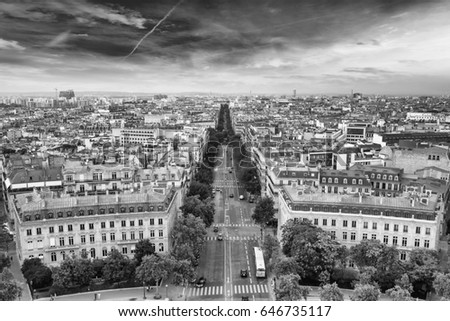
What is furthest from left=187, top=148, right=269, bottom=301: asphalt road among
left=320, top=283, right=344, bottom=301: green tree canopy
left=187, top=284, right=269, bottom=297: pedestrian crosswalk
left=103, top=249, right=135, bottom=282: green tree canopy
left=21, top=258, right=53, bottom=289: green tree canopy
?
left=21, top=258, right=53, bottom=289: green tree canopy

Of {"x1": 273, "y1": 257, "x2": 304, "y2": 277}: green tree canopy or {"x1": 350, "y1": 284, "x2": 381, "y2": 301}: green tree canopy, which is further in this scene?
{"x1": 273, "y1": 257, "x2": 304, "y2": 277}: green tree canopy

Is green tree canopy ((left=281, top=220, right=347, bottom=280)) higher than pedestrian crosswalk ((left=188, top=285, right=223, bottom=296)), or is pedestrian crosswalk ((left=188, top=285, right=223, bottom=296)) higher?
green tree canopy ((left=281, top=220, right=347, bottom=280))

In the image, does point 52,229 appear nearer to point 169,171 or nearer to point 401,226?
point 169,171

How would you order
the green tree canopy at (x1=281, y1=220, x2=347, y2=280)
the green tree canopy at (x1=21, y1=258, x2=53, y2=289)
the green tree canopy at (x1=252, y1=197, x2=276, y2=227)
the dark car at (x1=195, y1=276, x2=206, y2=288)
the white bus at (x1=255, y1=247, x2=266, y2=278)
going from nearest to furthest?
the green tree canopy at (x1=21, y1=258, x2=53, y2=289)
the green tree canopy at (x1=281, y1=220, x2=347, y2=280)
the dark car at (x1=195, y1=276, x2=206, y2=288)
the white bus at (x1=255, y1=247, x2=266, y2=278)
the green tree canopy at (x1=252, y1=197, x2=276, y2=227)

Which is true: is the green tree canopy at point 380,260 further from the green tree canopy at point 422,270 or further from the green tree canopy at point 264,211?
the green tree canopy at point 264,211

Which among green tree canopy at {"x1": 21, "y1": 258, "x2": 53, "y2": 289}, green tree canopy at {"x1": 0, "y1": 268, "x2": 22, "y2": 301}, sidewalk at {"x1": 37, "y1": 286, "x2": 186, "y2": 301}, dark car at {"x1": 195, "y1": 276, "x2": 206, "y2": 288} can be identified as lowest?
dark car at {"x1": 195, "y1": 276, "x2": 206, "y2": 288}

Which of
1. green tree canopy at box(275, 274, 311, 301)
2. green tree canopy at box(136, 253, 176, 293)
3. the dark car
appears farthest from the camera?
the dark car

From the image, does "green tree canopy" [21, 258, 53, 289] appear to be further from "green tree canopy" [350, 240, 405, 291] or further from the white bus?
"green tree canopy" [350, 240, 405, 291]

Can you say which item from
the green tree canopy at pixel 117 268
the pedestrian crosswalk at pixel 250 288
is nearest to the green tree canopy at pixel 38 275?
the green tree canopy at pixel 117 268

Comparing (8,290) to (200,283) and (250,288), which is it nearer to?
(200,283)
